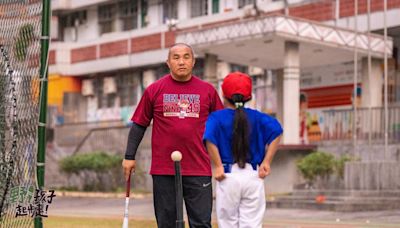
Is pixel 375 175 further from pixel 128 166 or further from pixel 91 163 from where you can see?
pixel 128 166

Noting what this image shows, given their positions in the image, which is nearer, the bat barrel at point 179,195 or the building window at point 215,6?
the bat barrel at point 179,195

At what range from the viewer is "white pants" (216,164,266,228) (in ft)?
24.1

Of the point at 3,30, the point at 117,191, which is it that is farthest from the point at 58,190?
the point at 3,30

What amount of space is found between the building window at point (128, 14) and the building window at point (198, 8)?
13.6 feet

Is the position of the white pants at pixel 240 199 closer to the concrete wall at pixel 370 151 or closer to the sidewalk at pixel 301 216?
the sidewalk at pixel 301 216

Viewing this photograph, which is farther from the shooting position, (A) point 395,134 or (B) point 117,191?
(B) point 117,191

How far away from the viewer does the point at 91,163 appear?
99.6 ft

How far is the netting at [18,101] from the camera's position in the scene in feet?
35.6

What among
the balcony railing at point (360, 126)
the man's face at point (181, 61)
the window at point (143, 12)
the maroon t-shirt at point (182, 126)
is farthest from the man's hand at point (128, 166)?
the window at point (143, 12)

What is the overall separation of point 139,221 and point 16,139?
220 inches

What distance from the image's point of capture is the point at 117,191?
99.0 feet

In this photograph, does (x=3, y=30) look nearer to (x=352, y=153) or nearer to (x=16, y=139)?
(x=16, y=139)

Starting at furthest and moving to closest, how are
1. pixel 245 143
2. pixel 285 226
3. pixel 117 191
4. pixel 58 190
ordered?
pixel 58 190, pixel 117 191, pixel 285 226, pixel 245 143

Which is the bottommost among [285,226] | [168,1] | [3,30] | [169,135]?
[285,226]
